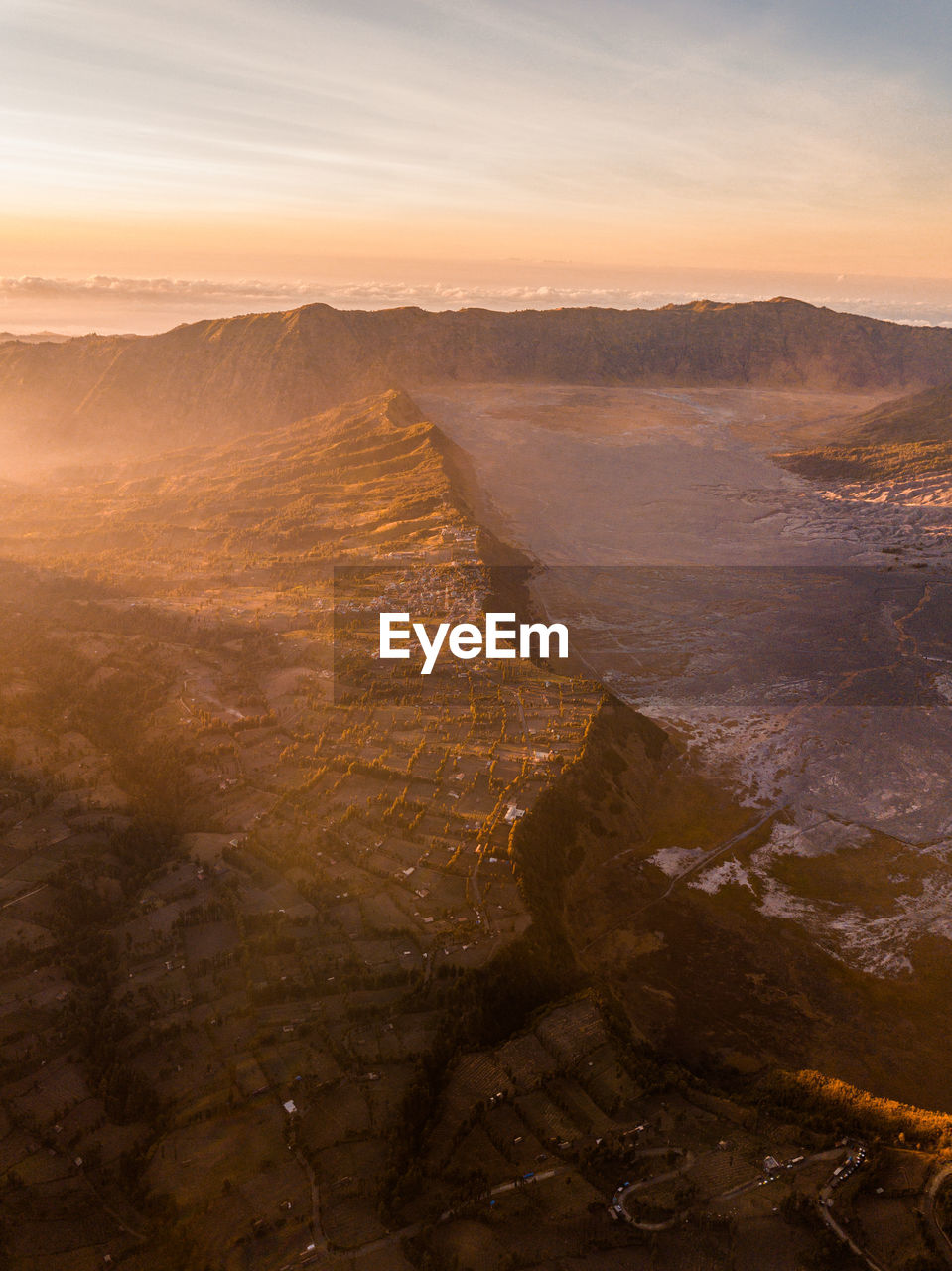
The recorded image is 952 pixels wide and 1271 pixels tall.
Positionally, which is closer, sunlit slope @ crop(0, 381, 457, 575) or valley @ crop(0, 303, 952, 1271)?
valley @ crop(0, 303, 952, 1271)

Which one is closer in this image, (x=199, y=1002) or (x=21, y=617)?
(x=199, y=1002)

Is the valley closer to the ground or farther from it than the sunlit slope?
closer to the ground

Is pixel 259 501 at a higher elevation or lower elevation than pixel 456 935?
higher

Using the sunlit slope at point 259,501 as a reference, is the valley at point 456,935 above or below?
below

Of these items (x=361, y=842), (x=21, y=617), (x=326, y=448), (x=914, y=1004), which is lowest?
(x=914, y=1004)

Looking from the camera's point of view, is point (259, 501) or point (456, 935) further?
point (259, 501)

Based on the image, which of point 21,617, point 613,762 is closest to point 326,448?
point 21,617

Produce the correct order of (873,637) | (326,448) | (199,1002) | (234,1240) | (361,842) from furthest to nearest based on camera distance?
(326,448) → (873,637) → (361,842) → (199,1002) → (234,1240)

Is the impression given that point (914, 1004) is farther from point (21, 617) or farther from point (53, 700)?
point (21, 617)

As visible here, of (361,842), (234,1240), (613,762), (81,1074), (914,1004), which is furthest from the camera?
(613,762)

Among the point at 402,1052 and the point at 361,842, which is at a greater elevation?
the point at 361,842

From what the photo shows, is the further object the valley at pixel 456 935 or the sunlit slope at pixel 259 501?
the sunlit slope at pixel 259 501
